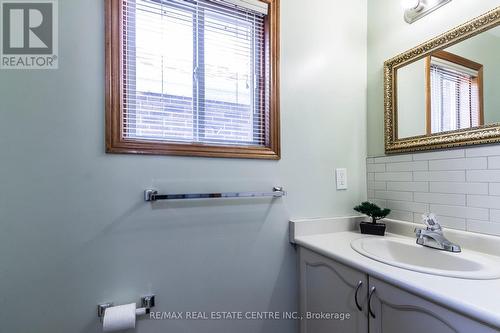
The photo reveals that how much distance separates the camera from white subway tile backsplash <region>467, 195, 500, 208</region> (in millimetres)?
922

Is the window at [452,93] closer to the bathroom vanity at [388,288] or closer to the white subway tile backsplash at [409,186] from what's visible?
the white subway tile backsplash at [409,186]

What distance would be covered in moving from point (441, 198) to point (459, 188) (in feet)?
0.29

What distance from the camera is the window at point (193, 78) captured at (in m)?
0.98

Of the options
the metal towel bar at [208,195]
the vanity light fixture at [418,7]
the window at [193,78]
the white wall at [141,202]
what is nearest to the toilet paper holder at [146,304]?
the white wall at [141,202]

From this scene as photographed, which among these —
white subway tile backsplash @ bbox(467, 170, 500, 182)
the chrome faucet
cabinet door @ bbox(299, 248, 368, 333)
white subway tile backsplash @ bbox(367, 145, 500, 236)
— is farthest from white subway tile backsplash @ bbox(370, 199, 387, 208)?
cabinet door @ bbox(299, 248, 368, 333)

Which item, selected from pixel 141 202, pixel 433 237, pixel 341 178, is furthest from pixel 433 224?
pixel 141 202

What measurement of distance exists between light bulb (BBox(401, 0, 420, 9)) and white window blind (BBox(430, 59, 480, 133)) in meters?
0.30

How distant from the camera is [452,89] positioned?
108cm

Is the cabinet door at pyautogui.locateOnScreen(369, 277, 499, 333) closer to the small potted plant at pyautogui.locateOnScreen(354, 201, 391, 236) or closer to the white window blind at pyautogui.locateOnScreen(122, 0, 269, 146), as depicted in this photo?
the small potted plant at pyautogui.locateOnScreen(354, 201, 391, 236)

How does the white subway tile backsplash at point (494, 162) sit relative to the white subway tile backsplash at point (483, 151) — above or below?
below

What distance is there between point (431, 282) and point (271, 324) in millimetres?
825

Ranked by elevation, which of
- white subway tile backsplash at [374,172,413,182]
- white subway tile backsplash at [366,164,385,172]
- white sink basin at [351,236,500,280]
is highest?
white subway tile backsplash at [366,164,385,172]

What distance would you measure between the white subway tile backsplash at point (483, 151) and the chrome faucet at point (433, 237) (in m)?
0.30

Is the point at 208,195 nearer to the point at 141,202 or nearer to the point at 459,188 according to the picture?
the point at 141,202
